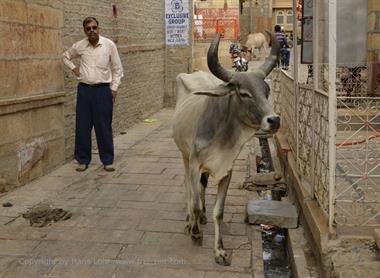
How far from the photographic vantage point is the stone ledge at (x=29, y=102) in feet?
21.0

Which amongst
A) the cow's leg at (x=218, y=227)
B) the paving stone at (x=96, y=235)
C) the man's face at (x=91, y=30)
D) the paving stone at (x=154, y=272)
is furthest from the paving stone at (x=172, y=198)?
the man's face at (x=91, y=30)

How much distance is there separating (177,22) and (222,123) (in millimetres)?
10554

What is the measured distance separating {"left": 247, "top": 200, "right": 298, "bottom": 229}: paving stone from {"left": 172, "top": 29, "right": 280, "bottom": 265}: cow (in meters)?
0.75

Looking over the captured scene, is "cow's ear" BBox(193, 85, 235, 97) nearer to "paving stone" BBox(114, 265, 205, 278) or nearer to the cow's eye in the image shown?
the cow's eye

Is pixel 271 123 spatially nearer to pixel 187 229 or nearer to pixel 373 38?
pixel 187 229

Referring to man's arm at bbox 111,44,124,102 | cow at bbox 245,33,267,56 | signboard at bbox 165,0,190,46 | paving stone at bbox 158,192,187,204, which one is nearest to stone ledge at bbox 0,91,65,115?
man's arm at bbox 111,44,124,102

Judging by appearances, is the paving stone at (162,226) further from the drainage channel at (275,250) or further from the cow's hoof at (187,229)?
the drainage channel at (275,250)

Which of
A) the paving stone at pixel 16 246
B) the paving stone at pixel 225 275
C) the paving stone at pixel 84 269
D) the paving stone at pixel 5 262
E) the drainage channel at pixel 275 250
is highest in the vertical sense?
the paving stone at pixel 16 246

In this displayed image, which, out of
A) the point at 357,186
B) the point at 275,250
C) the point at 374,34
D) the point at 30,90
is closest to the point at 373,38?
the point at 374,34

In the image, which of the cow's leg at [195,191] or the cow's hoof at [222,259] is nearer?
the cow's hoof at [222,259]

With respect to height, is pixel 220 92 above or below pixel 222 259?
above

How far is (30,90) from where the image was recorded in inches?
274

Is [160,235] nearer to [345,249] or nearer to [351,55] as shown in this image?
[345,249]

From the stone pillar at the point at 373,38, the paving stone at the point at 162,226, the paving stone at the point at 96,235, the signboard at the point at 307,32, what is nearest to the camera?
the paving stone at the point at 96,235
